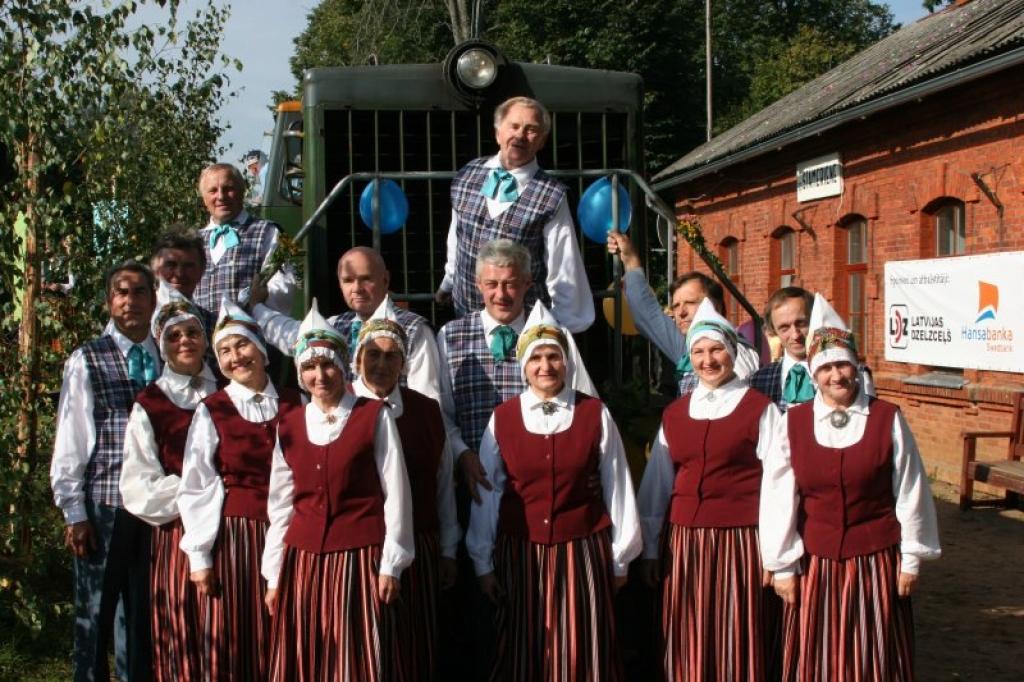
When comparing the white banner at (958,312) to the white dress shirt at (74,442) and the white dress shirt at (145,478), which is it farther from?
the white dress shirt at (74,442)

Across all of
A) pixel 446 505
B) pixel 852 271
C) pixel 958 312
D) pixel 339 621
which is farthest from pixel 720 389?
pixel 852 271

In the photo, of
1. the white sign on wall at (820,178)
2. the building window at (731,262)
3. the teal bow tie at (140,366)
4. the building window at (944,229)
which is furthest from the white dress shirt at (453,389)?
the building window at (731,262)

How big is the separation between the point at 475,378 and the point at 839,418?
1252mm

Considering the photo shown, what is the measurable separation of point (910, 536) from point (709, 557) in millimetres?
624

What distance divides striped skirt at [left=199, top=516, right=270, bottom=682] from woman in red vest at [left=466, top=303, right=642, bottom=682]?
0.71 metres

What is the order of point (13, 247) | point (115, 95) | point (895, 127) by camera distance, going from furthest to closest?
point (895, 127) < point (115, 95) < point (13, 247)

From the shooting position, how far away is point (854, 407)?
3514 mm

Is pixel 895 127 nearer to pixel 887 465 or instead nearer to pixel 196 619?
pixel 887 465

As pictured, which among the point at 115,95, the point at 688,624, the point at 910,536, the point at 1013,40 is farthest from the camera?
the point at 1013,40

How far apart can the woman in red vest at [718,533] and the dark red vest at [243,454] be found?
1.31 m

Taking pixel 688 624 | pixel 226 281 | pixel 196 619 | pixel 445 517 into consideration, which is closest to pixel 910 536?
pixel 688 624

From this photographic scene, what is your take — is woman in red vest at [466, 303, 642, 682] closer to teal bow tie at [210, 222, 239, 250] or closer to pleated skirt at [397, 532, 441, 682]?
pleated skirt at [397, 532, 441, 682]

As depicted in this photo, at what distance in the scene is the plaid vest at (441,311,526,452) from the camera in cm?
391

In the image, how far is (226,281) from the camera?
463 cm
